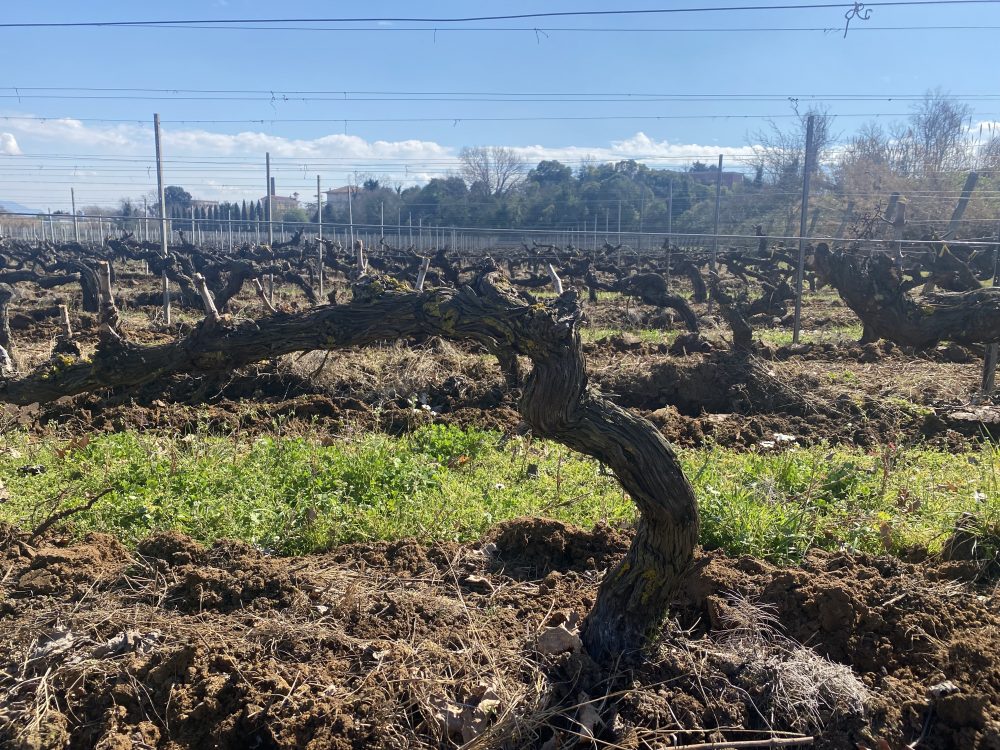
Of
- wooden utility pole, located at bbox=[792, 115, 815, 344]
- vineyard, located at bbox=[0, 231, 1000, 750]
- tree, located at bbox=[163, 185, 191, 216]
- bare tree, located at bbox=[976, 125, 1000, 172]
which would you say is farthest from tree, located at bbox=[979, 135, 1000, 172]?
tree, located at bbox=[163, 185, 191, 216]

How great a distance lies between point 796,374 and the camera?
9.59 m


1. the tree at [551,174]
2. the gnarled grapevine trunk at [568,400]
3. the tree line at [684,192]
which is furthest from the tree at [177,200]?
the gnarled grapevine trunk at [568,400]

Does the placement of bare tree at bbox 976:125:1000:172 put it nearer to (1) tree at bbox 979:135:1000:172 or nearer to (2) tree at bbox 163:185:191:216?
(1) tree at bbox 979:135:1000:172

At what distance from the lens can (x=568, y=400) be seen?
307cm

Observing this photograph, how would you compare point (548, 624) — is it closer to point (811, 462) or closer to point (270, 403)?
point (811, 462)

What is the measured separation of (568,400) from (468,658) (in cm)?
122

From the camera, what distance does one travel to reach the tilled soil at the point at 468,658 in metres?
2.96

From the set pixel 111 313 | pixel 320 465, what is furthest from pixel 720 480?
pixel 111 313

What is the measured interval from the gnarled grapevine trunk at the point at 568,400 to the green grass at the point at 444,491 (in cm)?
145

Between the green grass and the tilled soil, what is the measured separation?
21.7 inches

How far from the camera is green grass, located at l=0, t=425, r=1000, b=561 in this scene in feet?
15.4

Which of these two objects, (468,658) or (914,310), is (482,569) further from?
(914,310)

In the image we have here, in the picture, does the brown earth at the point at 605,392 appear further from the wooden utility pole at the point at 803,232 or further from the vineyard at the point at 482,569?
the wooden utility pole at the point at 803,232

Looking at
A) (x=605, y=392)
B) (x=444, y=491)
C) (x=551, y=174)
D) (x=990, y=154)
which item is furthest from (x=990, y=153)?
(x=444, y=491)
